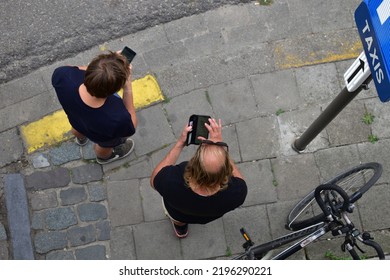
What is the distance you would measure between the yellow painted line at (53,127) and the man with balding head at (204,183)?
1.30 metres

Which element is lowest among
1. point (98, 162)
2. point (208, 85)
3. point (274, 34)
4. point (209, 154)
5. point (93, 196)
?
point (209, 154)

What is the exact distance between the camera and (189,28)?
518 centimetres

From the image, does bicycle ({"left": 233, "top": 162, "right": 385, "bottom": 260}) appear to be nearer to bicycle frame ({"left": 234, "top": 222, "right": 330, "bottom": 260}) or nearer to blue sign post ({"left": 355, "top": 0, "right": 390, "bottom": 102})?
bicycle frame ({"left": 234, "top": 222, "right": 330, "bottom": 260})

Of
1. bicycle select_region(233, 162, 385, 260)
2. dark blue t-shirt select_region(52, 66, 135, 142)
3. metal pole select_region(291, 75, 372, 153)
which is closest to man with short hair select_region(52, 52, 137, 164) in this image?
dark blue t-shirt select_region(52, 66, 135, 142)

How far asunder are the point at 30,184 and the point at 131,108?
4.68ft

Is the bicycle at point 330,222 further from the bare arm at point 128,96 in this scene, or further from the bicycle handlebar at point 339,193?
the bare arm at point 128,96

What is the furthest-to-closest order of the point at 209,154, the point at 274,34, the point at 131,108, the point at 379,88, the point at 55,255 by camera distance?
the point at 274,34 < the point at 55,255 < the point at 131,108 < the point at 209,154 < the point at 379,88

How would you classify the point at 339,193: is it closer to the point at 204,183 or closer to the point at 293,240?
the point at 293,240

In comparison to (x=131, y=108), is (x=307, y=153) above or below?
below

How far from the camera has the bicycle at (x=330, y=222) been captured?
3.46 meters

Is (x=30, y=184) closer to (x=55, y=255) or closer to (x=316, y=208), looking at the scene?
(x=55, y=255)

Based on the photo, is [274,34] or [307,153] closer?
[307,153]

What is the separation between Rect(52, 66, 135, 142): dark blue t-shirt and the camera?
3.57 meters

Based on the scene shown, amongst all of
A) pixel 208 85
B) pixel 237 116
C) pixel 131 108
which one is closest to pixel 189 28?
pixel 208 85
